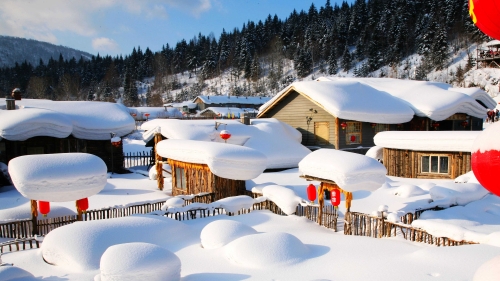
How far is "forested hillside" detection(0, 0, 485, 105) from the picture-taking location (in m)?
72.8

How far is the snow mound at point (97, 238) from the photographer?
7.72 m

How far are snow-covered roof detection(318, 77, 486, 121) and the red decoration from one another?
2384 cm

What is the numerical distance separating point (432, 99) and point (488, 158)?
25479 millimetres

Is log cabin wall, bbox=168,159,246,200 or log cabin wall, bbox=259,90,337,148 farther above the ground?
log cabin wall, bbox=259,90,337,148

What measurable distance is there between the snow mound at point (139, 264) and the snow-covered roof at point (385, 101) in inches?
697

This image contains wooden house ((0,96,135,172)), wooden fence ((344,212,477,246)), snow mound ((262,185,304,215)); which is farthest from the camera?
wooden house ((0,96,135,172))

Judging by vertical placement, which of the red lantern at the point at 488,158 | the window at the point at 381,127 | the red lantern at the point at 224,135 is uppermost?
the red lantern at the point at 488,158

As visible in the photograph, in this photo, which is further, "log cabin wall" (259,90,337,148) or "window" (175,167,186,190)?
"log cabin wall" (259,90,337,148)

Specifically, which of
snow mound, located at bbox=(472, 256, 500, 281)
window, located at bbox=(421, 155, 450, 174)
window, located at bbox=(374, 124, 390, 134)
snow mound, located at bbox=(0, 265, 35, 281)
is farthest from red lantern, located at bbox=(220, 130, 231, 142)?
snow mound, located at bbox=(472, 256, 500, 281)

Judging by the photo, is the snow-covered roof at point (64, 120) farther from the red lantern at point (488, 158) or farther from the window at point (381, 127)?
the red lantern at point (488, 158)

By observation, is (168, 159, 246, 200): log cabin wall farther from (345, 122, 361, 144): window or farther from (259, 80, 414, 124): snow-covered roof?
(345, 122, 361, 144): window

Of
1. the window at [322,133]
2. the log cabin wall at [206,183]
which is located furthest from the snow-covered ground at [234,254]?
the window at [322,133]

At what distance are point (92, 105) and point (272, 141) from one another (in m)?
Answer: 12.7

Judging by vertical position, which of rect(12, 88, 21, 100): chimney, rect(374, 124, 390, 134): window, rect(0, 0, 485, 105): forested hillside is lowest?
rect(374, 124, 390, 134): window
